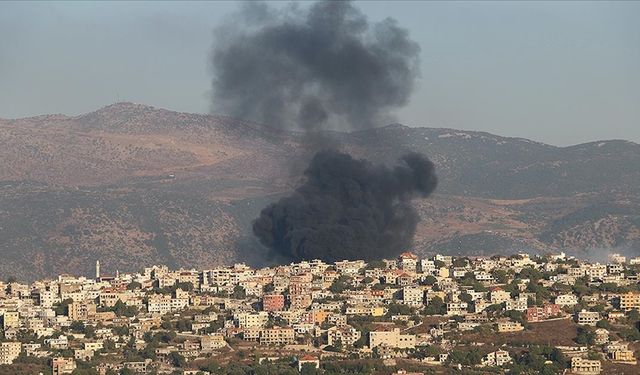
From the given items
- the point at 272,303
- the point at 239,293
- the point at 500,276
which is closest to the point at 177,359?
the point at 272,303

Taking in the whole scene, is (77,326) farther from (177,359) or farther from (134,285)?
(134,285)

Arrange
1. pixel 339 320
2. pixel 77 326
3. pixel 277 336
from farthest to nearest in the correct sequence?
pixel 77 326
pixel 339 320
pixel 277 336

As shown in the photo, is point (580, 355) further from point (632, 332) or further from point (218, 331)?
point (218, 331)

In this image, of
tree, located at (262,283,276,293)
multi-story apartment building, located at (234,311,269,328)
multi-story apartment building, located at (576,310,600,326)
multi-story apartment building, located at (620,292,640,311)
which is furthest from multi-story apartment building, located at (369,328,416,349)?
tree, located at (262,283,276,293)

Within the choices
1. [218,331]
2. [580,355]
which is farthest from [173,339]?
[580,355]

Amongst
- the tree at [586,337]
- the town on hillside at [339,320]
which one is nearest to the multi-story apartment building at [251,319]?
the town on hillside at [339,320]

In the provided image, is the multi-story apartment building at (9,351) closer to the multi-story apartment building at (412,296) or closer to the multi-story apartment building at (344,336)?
the multi-story apartment building at (344,336)
